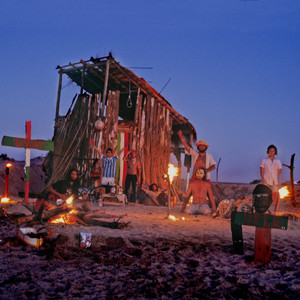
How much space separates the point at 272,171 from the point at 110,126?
6.40 meters

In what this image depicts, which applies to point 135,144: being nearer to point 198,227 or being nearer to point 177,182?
point 177,182

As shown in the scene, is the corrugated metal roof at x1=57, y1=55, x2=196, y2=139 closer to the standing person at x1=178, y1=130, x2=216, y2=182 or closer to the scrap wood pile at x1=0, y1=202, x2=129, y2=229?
the standing person at x1=178, y1=130, x2=216, y2=182

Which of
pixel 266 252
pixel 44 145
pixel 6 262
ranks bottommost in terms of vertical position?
pixel 6 262

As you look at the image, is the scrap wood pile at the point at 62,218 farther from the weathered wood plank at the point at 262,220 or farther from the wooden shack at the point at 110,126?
the wooden shack at the point at 110,126

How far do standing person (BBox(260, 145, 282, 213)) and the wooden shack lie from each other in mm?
5501

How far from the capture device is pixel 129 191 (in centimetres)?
1112

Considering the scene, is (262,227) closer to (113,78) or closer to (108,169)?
(108,169)

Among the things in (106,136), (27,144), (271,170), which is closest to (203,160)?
(271,170)

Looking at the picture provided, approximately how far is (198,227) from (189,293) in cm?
347

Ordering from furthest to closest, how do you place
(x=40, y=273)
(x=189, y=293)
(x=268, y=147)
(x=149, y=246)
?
1. (x=268, y=147)
2. (x=149, y=246)
3. (x=40, y=273)
4. (x=189, y=293)

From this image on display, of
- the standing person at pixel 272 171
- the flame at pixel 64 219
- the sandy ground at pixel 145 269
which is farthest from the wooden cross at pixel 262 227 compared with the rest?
the standing person at pixel 272 171

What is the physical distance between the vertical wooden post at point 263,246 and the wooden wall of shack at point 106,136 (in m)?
8.79

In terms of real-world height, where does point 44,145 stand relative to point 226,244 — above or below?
above

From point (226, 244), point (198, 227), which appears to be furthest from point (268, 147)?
point (226, 244)
